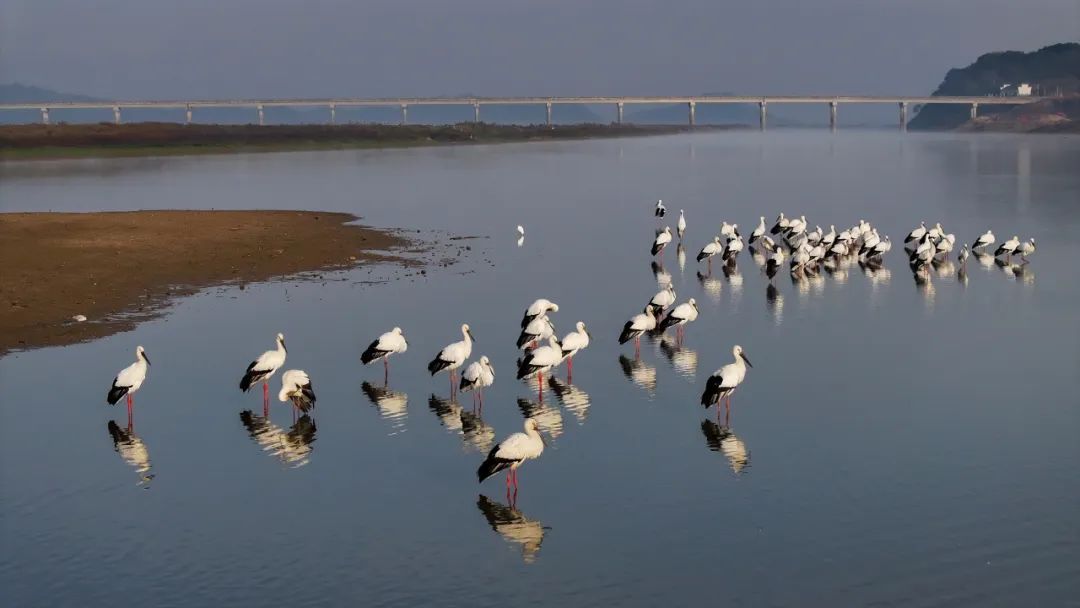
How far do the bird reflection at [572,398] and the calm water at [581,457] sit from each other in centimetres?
8

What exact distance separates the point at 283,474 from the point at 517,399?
574 cm

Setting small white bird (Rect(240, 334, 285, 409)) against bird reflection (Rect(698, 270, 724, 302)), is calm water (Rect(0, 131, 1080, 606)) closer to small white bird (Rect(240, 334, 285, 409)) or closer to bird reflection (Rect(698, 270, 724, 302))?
bird reflection (Rect(698, 270, 724, 302))

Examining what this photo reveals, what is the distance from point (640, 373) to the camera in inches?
1032

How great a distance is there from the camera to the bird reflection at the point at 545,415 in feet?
71.6

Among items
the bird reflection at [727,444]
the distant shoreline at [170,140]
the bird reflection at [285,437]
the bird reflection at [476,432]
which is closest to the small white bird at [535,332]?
the bird reflection at [476,432]

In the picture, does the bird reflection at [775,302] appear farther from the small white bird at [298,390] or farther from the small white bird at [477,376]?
the small white bird at [298,390]

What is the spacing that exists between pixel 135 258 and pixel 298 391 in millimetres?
20803

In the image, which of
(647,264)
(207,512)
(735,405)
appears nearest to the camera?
(207,512)

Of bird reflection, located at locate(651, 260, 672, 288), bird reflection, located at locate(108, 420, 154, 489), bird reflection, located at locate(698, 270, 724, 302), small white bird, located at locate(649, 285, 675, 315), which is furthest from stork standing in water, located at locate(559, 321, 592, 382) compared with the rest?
bird reflection, located at locate(651, 260, 672, 288)

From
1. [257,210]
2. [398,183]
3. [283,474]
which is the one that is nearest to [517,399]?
[283,474]

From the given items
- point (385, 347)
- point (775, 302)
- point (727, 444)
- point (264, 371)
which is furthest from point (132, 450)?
point (775, 302)

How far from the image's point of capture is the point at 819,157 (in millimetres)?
136000

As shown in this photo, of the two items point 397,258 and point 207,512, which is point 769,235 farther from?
point 207,512

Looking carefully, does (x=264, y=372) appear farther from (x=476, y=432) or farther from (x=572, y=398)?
(x=572, y=398)
